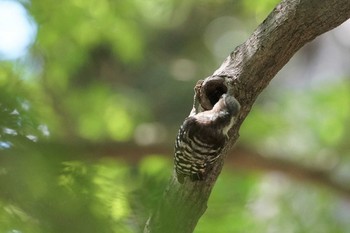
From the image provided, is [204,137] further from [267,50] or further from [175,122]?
[175,122]

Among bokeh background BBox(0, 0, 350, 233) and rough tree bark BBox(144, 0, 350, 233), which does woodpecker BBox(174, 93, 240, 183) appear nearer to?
rough tree bark BBox(144, 0, 350, 233)

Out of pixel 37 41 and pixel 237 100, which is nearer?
pixel 237 100

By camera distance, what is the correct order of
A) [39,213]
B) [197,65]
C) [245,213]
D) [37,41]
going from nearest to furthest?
[39,213] → [245,213] → [37,41] → [197,65]

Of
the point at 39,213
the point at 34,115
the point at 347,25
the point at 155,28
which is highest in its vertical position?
the point at 347,25

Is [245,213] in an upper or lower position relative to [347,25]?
lower

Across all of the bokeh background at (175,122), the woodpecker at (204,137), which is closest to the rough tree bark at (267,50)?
the woodpecker at (204,137)

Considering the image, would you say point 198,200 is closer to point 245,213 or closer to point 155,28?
point 245,213

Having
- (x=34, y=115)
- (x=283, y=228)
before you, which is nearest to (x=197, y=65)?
(x=283, y=228)
